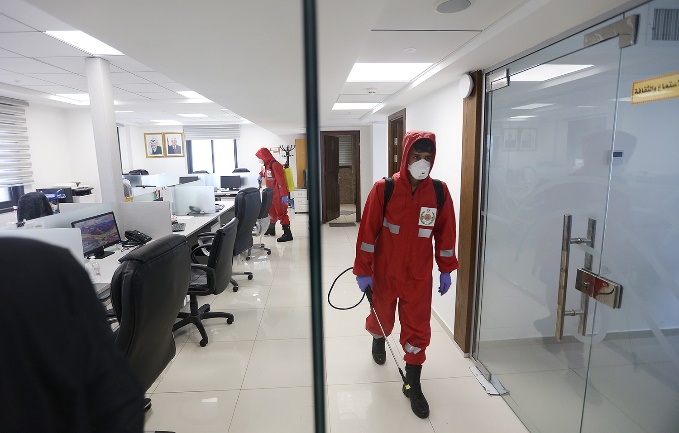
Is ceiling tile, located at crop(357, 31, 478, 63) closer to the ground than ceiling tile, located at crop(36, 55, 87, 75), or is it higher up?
closer to the ground

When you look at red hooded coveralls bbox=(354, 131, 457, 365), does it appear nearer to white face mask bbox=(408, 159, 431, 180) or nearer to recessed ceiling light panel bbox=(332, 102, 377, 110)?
white face mask bbox=(408, 159, 431, 180)

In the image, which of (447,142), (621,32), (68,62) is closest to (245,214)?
(68,62)

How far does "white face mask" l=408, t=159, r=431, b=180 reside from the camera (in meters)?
2.02

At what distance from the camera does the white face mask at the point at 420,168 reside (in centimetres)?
202

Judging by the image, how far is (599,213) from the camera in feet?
4.66

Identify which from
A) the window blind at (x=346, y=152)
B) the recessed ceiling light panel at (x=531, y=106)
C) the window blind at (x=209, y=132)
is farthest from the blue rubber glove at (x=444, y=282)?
the window blind at (x=209, y=132)

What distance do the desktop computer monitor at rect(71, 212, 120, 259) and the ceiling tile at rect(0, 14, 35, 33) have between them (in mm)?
1289

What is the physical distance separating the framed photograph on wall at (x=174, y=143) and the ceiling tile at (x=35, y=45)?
18.3 feet

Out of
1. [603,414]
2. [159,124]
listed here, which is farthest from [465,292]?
[159,124]

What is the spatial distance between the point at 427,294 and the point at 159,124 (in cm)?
794

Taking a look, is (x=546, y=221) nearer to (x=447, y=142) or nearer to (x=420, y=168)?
(x=420, y=168)

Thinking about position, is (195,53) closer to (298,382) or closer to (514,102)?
(514,102)

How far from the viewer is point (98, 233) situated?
2.66m

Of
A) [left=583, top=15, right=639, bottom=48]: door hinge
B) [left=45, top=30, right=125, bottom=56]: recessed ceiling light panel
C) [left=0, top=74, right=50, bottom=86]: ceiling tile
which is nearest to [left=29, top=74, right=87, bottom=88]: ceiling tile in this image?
[left=0, top=74, right=50, bottom=86]: ceiling tile
